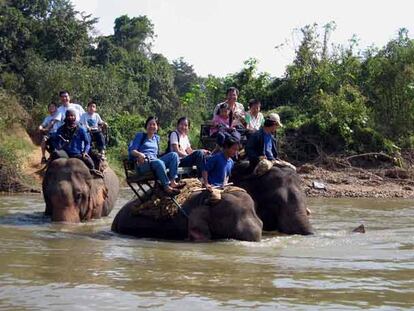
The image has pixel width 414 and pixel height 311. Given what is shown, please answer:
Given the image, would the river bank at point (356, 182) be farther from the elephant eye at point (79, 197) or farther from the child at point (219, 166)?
the child at point (219, 166)

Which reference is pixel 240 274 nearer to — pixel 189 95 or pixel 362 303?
pixel 362 303

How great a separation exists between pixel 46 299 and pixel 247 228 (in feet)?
14.0

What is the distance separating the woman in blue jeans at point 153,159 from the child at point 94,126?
217 centimetres

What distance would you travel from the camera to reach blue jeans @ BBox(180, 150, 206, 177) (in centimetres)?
1120

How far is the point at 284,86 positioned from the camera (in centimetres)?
2909

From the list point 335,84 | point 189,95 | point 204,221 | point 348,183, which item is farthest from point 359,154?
point 204,221

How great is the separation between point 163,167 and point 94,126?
4177mm

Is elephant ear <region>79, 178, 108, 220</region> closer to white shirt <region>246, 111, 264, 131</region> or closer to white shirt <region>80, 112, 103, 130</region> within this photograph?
white shirt <region>80, 112, 103, 130</region>

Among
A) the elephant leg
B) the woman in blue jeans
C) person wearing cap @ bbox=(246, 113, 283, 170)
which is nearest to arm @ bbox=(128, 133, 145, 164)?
the woman in blue jeans

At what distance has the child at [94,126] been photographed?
13.8m

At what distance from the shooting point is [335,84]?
28.5m

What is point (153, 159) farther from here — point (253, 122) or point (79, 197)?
point (253, 122)

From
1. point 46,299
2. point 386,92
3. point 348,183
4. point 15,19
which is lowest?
point 46,299

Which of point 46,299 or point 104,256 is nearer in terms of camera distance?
point 46,299
